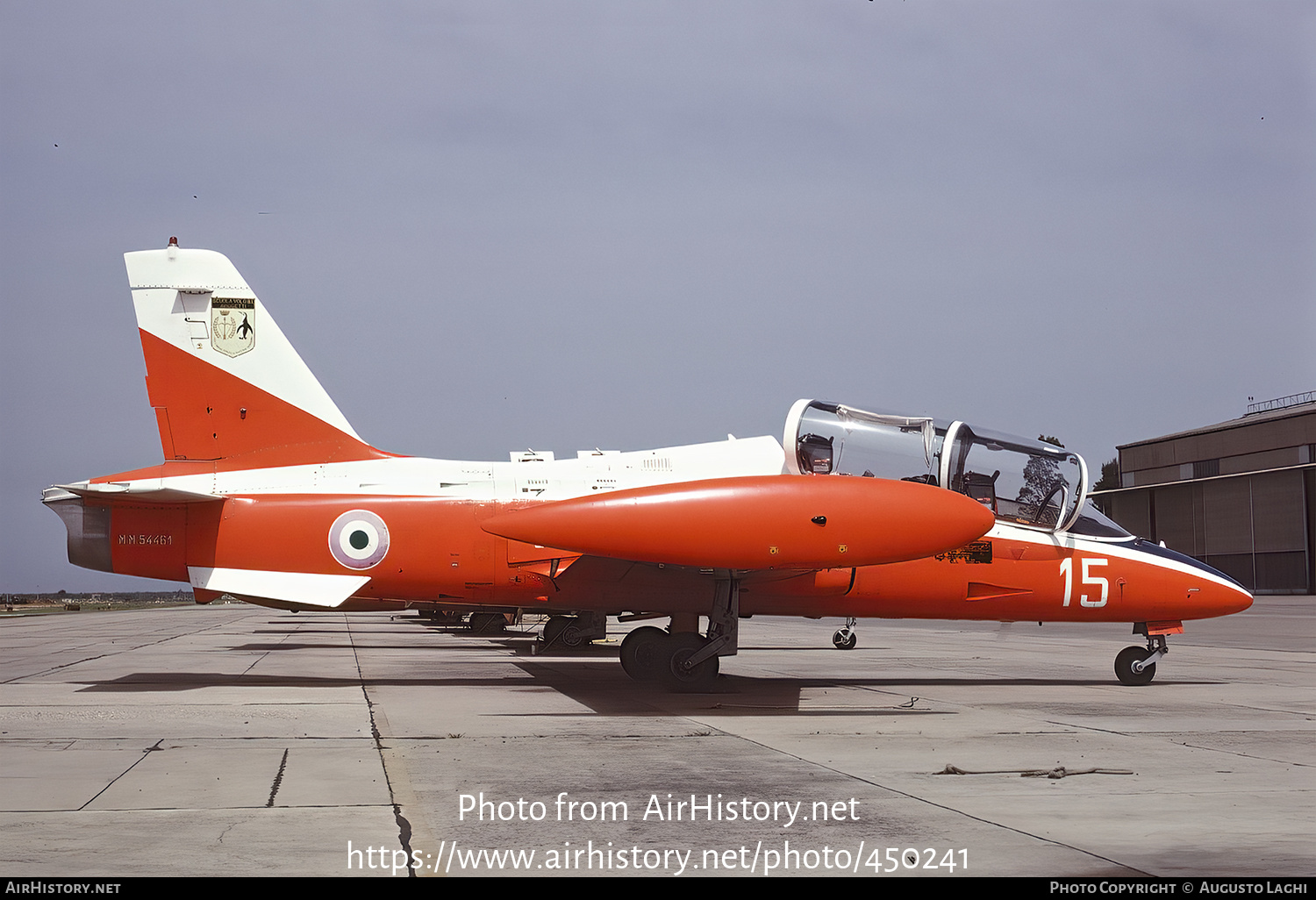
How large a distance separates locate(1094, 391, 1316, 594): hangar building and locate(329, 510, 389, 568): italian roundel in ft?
182

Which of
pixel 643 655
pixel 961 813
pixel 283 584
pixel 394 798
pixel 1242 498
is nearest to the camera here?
pixel 961 813

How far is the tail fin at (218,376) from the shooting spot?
13.8m

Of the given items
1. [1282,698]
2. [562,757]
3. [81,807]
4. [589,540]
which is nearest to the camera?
[81,807]

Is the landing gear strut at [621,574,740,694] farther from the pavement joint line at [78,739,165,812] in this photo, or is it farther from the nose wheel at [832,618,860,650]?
the nose wheel at [832,618,860,650]

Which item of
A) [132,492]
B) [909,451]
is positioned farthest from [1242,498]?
[132,492]

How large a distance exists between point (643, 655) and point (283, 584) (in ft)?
14.2

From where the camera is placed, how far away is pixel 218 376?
547 inches

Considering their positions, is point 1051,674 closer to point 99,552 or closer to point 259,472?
point 259,472

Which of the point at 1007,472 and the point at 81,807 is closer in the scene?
the point at 81,807

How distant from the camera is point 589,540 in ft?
35.2

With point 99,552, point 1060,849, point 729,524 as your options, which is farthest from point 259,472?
point 1060,849

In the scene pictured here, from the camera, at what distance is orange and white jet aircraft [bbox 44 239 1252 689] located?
13.0 metres

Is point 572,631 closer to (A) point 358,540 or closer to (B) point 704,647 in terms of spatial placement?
(A) point 358,540
